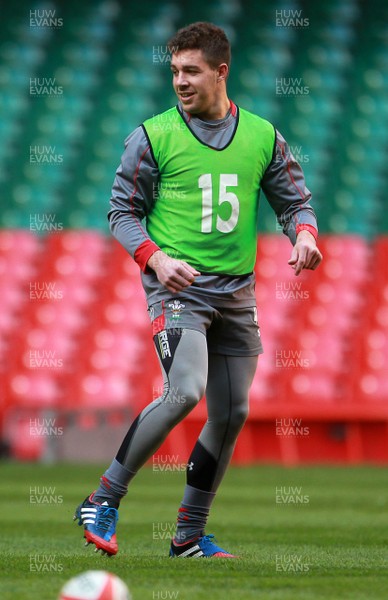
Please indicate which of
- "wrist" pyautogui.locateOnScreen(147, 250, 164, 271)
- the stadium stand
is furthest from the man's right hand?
the stadium stand

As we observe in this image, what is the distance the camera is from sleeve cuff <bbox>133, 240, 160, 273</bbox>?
495 centimetres

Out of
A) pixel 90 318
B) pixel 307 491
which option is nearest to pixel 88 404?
pixel 90 318

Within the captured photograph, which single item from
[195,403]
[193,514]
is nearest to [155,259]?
[195,403]

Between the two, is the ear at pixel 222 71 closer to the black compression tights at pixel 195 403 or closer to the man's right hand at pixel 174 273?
the man's right hand at pixel 174 273

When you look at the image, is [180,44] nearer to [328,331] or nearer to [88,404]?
[88,404]

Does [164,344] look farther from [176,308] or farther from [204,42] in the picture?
[204,42]

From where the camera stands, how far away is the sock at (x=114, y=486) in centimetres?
493

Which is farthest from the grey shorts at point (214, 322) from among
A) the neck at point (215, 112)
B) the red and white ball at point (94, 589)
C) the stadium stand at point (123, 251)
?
the stadium stand at point (123, 251)

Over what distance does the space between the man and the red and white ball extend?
1.35 m

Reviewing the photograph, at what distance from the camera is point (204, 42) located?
5.05 m

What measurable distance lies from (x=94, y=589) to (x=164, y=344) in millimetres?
1661

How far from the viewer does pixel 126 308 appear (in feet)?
50.2

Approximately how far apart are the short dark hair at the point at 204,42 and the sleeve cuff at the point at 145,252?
747mm

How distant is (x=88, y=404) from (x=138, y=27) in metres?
6.50
